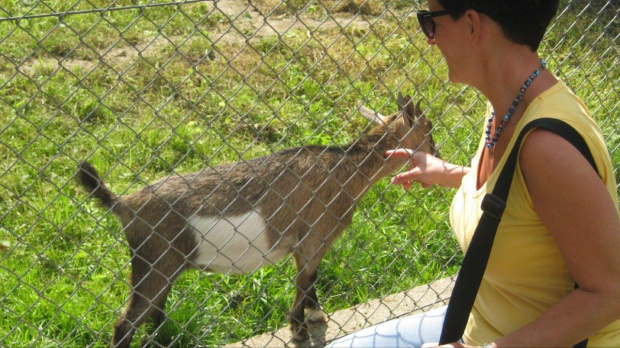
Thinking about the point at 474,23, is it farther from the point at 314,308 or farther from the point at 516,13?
the point at 314,308

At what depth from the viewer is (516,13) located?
1.71 m

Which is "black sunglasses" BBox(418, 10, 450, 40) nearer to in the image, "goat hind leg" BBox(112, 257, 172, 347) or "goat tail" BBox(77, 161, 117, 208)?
"goat tail" BBox(77, 161, 117, 208)

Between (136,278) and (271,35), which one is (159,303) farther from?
(271,35)

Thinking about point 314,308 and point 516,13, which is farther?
point 314,308

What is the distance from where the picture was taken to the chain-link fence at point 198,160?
3.06 meters

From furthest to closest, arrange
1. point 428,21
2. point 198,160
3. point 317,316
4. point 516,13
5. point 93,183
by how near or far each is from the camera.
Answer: point 198,160 → point 317,316 → point 93,183 → point 428,21 → point 516,13

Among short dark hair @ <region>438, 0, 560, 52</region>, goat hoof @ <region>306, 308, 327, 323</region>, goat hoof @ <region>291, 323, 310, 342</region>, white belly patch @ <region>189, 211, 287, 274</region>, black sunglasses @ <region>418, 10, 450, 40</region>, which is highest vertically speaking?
short dark hair @ <region>438, 0, 560, 52</region>

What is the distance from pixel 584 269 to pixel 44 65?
180 inches

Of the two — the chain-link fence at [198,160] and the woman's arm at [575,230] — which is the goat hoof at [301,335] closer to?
the chain-link fence at [198,160]

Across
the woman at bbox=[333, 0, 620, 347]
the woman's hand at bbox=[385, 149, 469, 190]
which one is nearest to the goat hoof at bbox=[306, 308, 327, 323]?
the woman's hand at bbox=[385, 149, 469, 190]

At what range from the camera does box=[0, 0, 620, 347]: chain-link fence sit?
3059 mm

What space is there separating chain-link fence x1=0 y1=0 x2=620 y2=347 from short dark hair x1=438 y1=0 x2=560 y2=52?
853 mm

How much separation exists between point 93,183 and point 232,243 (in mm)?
755

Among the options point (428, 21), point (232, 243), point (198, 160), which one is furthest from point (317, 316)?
point (428, 21)
